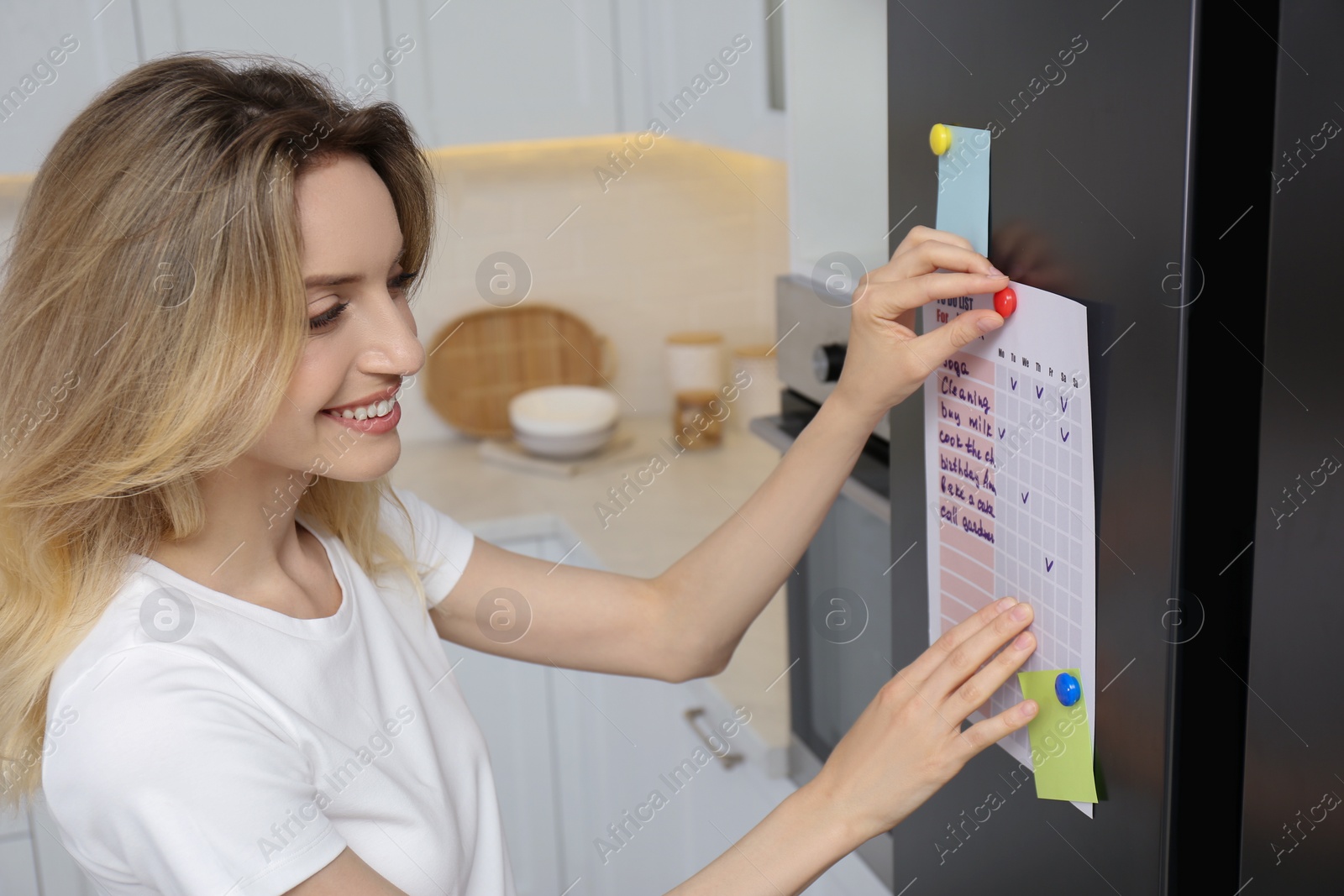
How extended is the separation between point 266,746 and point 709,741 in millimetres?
1061

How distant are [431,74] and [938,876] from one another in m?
1.80

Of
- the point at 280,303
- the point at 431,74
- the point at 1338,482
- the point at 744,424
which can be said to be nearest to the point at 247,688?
the point at 280,303

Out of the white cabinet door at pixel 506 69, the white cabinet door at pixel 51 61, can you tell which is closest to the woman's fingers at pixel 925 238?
the white cabinet door at pixel 506 69

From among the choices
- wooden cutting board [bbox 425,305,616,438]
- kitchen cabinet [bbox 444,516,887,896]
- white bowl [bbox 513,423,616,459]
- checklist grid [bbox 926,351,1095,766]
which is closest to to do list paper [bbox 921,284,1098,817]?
checklist grid [bbox 926,351,1095,766]

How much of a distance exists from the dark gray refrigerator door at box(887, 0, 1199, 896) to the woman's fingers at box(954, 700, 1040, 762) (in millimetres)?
38

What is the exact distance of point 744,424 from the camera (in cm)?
272

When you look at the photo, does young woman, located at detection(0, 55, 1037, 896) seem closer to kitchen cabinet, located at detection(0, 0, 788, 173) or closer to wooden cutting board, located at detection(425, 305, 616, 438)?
kitchen cabinet, located at detection(0, 0, 788, 173)

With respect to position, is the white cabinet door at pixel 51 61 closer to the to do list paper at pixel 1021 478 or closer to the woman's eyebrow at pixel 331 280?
the woman's eyebrow at pixel 331 280

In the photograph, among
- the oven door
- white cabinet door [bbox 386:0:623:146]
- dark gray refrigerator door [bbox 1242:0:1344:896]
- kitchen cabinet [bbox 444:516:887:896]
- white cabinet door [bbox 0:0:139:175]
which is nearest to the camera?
dark gray refrigerator door [bbox 1242:0:1344:896]

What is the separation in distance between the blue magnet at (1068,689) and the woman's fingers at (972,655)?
0.04 meters

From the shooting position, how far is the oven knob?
1.38 m

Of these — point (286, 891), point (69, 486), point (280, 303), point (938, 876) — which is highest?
point (280, 303)

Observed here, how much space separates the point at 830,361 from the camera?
1384mm

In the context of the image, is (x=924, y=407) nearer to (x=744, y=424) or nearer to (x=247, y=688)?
(x=247, y=688)
